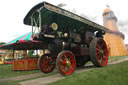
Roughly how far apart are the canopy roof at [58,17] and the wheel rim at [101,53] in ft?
3.33

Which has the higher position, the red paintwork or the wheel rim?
the wheel rim

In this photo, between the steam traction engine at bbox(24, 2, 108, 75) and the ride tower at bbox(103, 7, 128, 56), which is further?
the ride tower at bbox(103, 7, 128, 56)

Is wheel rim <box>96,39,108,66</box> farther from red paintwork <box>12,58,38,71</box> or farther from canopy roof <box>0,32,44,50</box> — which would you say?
red paintwork <box>12,58,38,71</box>

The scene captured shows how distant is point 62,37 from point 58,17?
3.22 feet

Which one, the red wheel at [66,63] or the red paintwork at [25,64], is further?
the red paintwork at [25,64]

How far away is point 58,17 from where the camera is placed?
5.78m

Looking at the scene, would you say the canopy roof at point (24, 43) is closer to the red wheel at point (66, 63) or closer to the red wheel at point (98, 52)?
the red wheel at point (98, 52)

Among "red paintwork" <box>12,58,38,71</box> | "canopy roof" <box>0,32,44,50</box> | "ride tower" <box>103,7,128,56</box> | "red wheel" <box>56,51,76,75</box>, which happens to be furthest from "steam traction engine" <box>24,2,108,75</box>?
"ride tower" <box>103,7,128,56</box>

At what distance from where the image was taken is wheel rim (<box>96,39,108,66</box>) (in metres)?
6.79

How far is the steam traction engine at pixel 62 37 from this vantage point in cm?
496

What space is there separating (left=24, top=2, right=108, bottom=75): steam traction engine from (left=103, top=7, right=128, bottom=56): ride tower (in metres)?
27.9

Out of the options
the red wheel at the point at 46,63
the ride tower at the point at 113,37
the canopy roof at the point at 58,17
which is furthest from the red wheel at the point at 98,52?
the ride tower at the point at 113,37

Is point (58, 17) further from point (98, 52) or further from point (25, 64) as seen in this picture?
point (25, 64)

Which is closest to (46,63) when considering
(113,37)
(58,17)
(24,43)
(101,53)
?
(58,17)
